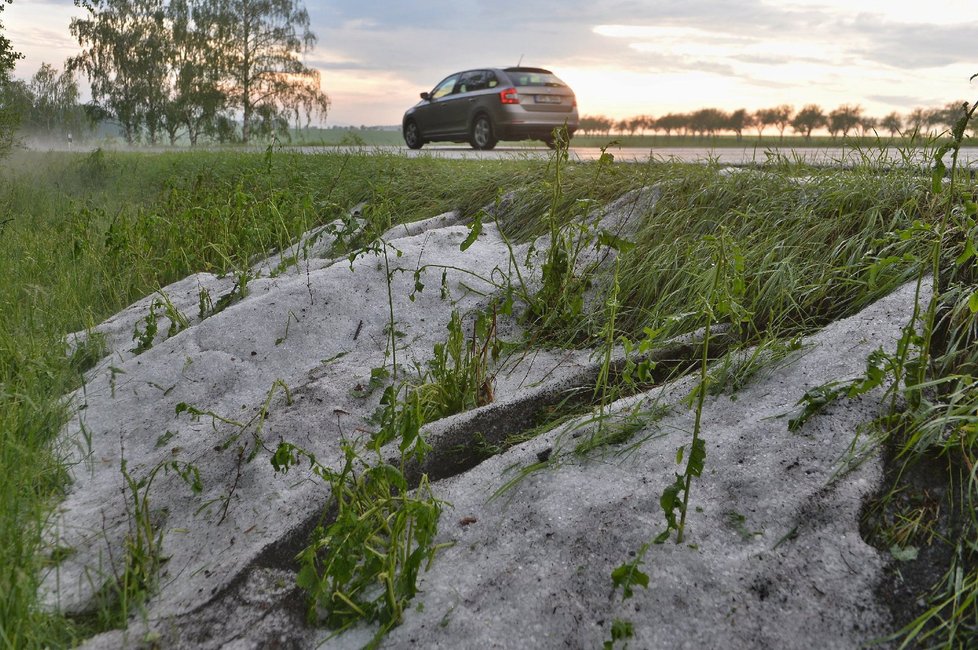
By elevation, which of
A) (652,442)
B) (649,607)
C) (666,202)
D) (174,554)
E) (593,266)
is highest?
(666,202)

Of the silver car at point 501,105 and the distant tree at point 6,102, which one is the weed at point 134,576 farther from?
the silver car at point 501,105


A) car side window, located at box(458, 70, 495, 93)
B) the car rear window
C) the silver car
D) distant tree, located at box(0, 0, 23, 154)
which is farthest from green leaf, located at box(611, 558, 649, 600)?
car side window, located at box(458, 70, 495, 93)

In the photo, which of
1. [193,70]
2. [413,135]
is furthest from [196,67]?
[413,135]

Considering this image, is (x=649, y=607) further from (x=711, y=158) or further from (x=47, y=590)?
(x=711, y=158)

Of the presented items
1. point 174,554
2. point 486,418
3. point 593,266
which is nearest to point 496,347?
point 486,418

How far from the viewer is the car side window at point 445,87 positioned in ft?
46.2

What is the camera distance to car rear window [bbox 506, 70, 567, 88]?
1282cm

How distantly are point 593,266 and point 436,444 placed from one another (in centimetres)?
153

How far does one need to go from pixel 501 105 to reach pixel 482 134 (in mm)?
815

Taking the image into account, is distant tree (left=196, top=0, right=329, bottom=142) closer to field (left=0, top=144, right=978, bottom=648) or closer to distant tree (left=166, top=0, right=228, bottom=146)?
distant tree (left=166, top=0, right=228, bottom=146)

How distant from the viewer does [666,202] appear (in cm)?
423

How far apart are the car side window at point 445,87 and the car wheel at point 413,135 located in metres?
0.93

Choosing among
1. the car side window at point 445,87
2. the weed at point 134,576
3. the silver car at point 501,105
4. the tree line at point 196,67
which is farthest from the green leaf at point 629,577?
the tree line at point 196,67

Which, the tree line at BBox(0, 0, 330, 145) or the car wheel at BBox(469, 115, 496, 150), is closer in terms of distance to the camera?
the car wheel at BBox(469, 115, 496, 150)
